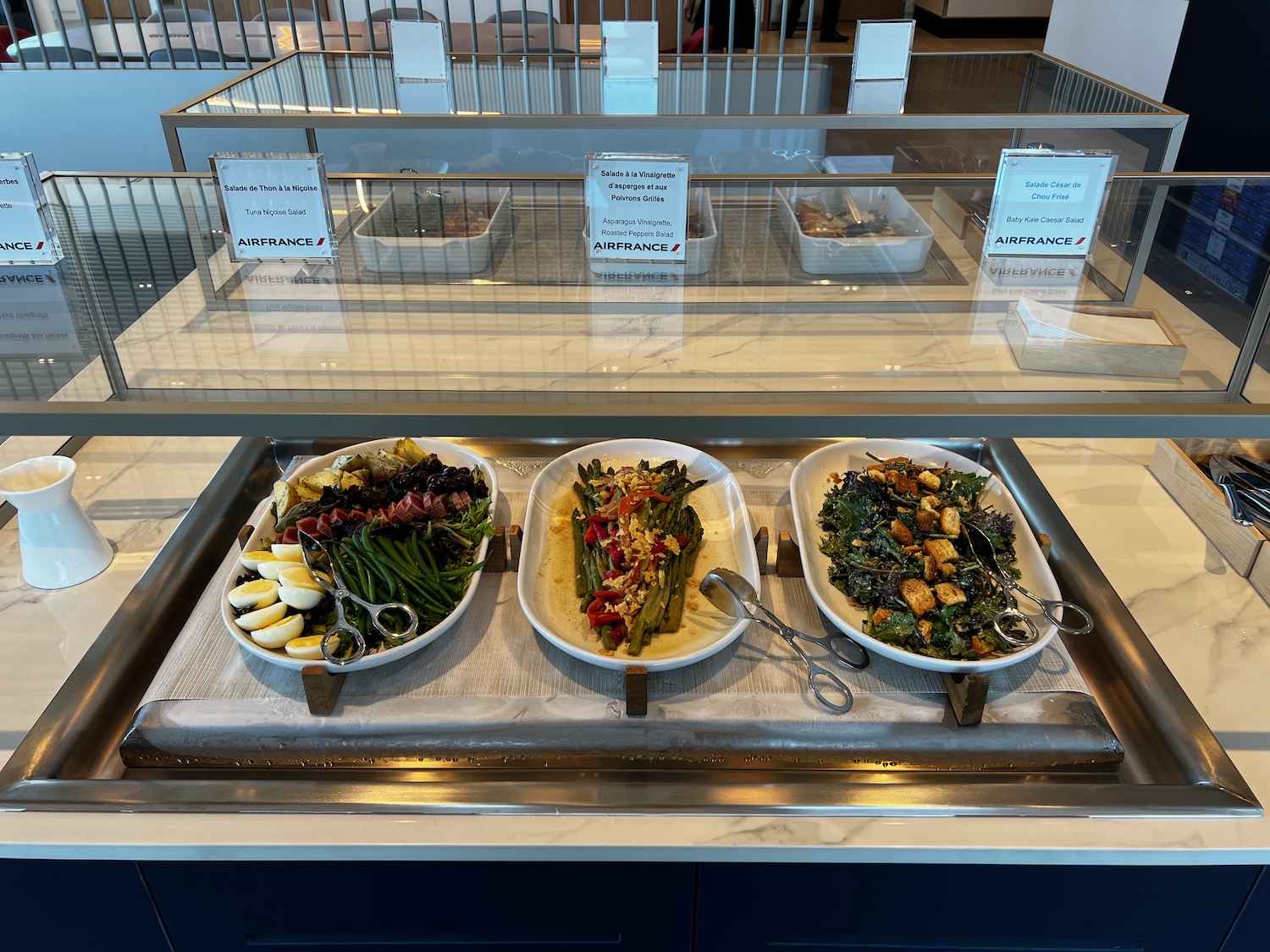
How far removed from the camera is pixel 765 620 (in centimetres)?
114

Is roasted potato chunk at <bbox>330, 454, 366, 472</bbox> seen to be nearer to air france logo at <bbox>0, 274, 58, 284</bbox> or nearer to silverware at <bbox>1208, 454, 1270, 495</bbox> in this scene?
air france logo at <bbox>0, 274, 58, 284</bbox>

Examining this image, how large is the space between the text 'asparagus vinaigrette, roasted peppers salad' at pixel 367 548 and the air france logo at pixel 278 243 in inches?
12.8

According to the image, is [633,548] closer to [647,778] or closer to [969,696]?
[647,778]

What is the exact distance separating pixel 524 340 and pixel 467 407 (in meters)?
0.14

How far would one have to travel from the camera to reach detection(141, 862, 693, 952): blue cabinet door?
0.96 meters

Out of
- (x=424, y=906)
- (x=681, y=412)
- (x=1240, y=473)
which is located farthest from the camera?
(x=1240, y=473)

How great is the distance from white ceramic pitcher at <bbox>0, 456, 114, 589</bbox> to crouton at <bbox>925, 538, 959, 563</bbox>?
44.9 inches

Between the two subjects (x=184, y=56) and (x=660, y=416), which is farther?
(x=184, y=56)

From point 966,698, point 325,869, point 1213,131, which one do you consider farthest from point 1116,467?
point 1213,131

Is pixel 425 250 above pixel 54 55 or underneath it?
above

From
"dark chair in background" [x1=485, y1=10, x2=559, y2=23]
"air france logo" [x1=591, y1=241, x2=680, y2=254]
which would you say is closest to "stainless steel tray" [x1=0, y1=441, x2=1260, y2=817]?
"air france logo" [x1=591, y1=241, x2=680, y2=254]

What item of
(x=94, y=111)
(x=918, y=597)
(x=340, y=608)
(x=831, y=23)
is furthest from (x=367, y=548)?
(x=831, y=23)

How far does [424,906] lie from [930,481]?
0.84 m

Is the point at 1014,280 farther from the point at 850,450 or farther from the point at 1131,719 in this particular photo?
the point at 1131,719
